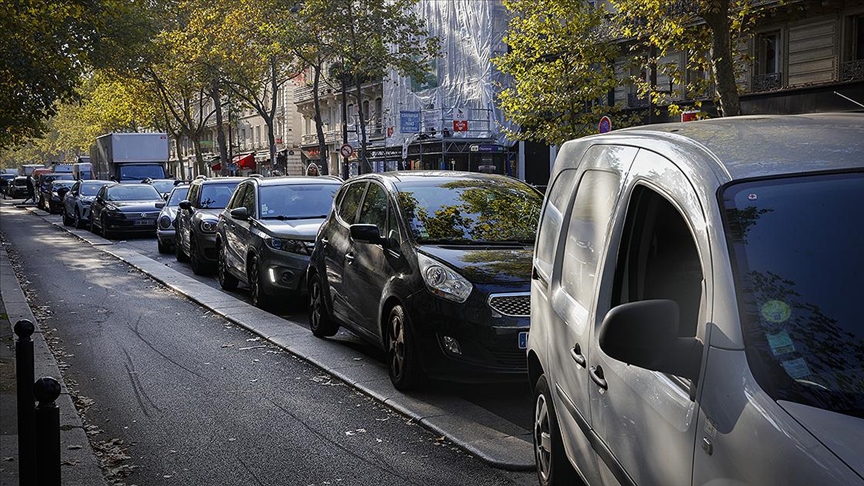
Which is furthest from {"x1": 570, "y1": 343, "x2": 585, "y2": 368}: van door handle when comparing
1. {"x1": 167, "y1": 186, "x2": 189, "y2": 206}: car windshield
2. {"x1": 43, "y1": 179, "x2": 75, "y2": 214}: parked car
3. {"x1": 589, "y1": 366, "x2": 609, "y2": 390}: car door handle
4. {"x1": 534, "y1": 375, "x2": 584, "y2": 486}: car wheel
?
{"x1": 43, "y1": 179, "x2": 75, "y2": 214}: parked car

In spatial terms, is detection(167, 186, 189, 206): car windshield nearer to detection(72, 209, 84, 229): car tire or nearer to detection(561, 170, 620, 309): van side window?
detection(72, 209, 84, 229): car tire

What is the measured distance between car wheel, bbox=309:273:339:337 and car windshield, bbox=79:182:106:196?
25833mm

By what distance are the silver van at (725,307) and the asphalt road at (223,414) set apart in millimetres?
1925

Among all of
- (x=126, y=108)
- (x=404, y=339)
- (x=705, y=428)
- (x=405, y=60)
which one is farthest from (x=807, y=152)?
(x=126, y=108)

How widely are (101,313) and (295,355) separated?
4.36m

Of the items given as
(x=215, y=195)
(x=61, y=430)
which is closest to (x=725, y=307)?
(x=61, y=430)

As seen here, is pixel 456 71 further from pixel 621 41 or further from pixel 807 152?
pixel 807 152

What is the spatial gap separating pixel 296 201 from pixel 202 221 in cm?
419

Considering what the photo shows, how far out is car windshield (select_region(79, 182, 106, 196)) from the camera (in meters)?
34.3

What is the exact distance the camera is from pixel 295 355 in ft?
31.1

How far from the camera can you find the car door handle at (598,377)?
12.2 feet

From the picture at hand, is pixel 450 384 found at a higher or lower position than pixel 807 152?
lower

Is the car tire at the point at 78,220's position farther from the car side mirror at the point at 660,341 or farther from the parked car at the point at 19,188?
the parked car at the point at 19,188

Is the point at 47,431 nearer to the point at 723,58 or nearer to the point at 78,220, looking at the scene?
the point at 723,58
